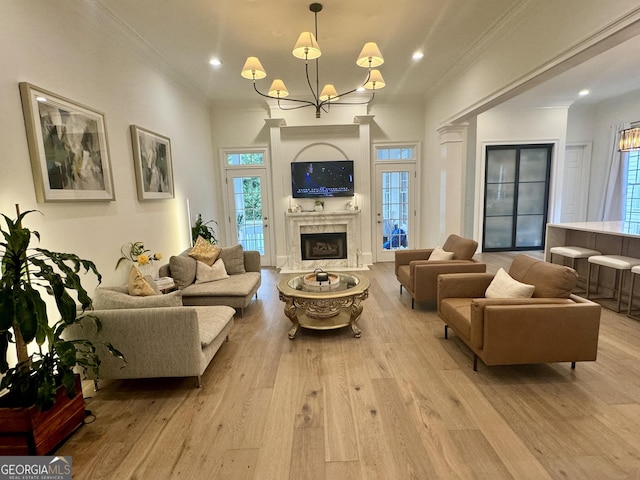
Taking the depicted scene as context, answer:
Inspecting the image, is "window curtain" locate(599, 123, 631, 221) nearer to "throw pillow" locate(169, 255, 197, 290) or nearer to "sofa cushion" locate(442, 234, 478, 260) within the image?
"sofa cushion" locate(442, 234, 478, 260)

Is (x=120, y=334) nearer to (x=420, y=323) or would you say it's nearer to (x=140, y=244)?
(x=140, y=244)

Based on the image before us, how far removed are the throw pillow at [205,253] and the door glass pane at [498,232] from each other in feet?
19.5

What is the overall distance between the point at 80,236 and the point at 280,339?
205 cm

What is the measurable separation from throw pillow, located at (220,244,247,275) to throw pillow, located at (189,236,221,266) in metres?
0.14

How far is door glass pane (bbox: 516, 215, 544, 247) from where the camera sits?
283 inches

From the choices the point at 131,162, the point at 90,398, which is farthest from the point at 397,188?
the point at 90,398

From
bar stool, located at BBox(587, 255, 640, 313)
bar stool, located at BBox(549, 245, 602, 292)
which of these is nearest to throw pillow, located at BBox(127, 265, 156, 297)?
bar stool, located at BBox(587, 255, 640, 313)

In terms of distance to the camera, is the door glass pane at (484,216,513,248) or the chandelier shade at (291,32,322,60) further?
the door glass pane at (484,216,513,248)

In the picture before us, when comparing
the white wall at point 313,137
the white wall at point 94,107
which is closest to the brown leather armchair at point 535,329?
the white wall at point 94,107

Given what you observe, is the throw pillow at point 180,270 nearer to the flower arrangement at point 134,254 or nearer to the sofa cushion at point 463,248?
the flower arrangement at point 134,254

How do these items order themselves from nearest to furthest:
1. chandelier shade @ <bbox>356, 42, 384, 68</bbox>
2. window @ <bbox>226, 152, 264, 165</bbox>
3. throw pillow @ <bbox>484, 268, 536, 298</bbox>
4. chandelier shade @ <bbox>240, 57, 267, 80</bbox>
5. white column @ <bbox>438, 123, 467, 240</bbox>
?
throw pillow @ <bbox>484, 268, 536, 298</bbox> < chandelier shade @ <bbox>356, 42, 384, 68</bbox> < chandelier shade @ <bbox>240, 57, 267, 80</bbox> < white column @ <bbox>438, 123, 467, 240</bbox> < window @ <bbox>226, 152, 264, 165</bbox>

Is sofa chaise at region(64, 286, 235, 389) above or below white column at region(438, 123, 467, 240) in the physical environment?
below

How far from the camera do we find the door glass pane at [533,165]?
6.98 m

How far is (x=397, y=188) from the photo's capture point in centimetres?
657
